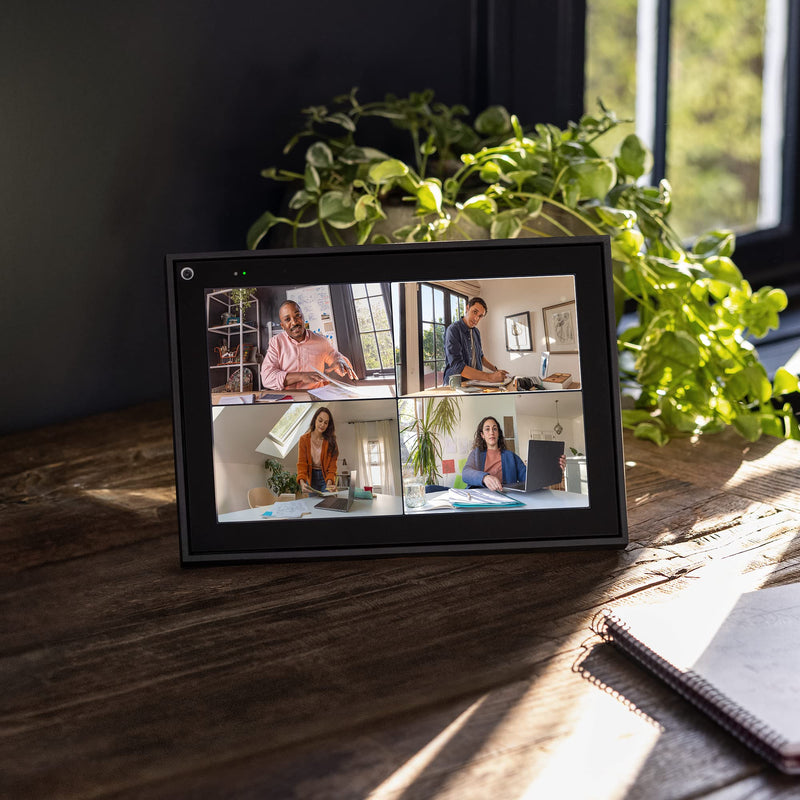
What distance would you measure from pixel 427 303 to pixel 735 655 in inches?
15.2

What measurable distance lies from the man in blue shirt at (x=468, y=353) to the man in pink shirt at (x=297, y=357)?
3.4 inches

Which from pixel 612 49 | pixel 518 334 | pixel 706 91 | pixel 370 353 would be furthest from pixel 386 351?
pixel 706 91

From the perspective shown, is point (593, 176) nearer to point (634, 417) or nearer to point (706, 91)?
point (634, 417)

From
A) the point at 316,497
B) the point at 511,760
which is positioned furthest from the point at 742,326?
the point at 511,760

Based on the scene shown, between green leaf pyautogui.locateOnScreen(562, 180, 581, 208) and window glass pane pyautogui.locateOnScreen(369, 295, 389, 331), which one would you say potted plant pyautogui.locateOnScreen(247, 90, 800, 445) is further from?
window glass pane pyautogui.locateOnScreen(369, 295, 389, 331)

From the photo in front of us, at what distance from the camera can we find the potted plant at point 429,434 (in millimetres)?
783

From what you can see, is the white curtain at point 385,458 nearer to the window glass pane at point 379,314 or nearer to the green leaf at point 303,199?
the window glass pane at point 379,314

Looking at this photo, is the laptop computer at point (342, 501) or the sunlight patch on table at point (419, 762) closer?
the sunlight patch on table at point (419, 762)

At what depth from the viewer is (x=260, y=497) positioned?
78cm

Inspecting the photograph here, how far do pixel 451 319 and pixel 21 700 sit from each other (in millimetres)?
449

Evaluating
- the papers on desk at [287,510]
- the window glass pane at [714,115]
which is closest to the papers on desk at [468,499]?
the papers on desk at [287,510]

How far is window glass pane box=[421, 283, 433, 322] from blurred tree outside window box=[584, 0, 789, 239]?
2.67ft

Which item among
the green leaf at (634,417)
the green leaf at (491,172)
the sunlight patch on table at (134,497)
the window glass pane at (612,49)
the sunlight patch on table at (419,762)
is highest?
the window glass pane at (612,49)

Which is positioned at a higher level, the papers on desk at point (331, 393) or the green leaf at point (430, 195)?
the green leaf at point (430, 195)
